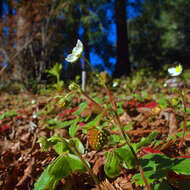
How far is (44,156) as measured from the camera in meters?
0.75

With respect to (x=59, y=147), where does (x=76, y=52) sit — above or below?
above

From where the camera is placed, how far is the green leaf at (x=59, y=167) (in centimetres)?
39

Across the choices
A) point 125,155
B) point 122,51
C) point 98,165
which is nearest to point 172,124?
point 98,165

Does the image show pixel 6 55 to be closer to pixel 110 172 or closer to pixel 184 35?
pixel 110 172

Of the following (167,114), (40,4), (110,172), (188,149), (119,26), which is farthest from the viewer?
(119,26)

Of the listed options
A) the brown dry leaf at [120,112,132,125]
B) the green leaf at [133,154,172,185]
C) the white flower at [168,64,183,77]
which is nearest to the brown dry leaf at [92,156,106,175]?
the green leaf at [133,154,172,185]

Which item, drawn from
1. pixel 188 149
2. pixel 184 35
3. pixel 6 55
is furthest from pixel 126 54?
pixel 184 35

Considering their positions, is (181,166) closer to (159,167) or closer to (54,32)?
(159,167)

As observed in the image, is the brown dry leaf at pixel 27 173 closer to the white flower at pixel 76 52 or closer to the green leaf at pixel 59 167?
the green leaf at pixel 59 167

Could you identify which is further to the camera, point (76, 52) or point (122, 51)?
point (122, 51)

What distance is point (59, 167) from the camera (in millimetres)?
401

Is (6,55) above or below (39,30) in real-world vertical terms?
below

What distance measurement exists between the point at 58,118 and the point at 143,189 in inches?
37.6

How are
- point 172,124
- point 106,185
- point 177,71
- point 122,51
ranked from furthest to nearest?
point 122,51 < point 177,71 < point 172,124 < point 106,185
